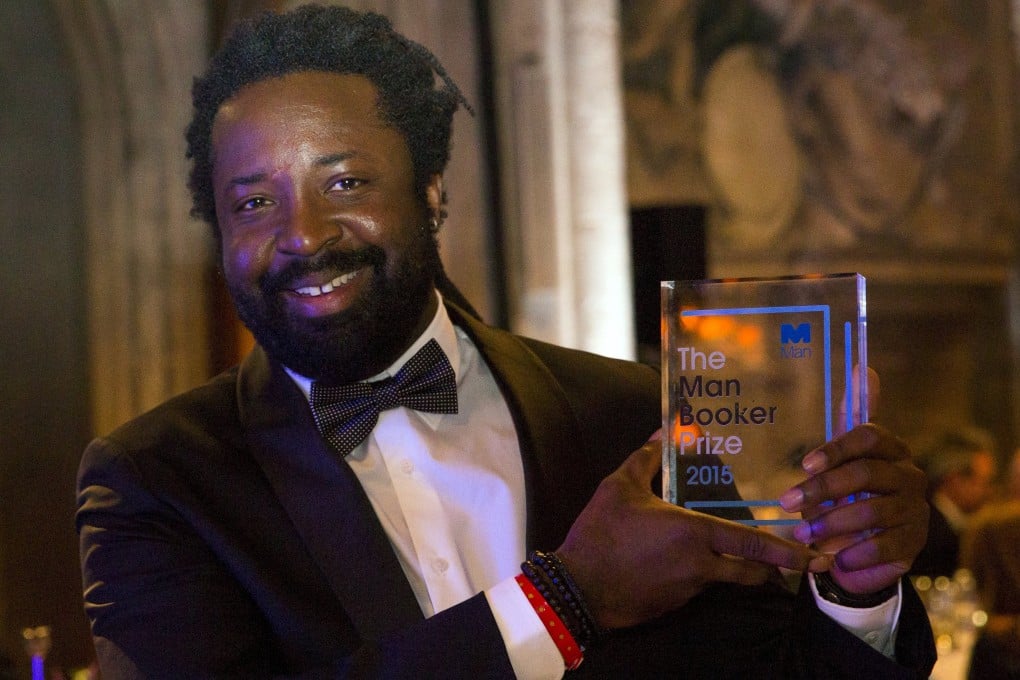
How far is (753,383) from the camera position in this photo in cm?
149

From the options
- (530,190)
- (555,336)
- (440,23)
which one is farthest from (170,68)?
(555,336)

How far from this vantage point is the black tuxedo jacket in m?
1.48

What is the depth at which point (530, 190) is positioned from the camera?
519cm

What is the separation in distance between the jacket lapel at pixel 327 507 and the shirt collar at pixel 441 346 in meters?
0.02

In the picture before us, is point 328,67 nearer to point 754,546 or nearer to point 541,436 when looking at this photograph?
point 541,436

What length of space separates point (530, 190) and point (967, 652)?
2.44 meters

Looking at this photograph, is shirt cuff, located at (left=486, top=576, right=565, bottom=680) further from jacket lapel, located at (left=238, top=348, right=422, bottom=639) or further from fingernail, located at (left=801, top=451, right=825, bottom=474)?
fingernail, located at (left=801, top=451, right=825, bottom=474)

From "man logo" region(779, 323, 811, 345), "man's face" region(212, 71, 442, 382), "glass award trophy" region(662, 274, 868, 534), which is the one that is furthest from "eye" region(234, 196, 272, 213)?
"man logo" region(779, 323, 811, 345)

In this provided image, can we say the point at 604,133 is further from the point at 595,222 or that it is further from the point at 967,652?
the point at 967,652

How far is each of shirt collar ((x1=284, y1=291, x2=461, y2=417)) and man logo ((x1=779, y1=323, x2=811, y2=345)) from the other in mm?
543

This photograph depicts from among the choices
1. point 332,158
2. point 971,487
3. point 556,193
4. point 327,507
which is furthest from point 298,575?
point 971,487

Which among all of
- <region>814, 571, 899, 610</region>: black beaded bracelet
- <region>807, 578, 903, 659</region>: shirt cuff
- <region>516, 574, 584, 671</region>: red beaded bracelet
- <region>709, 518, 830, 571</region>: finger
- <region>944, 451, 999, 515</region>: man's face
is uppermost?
<region>709, 518, 830, 571</region>: finger

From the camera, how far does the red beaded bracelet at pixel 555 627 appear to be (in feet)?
4.58

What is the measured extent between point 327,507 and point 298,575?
0.10 meters
